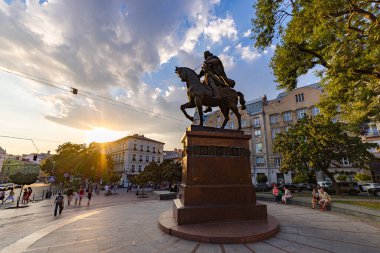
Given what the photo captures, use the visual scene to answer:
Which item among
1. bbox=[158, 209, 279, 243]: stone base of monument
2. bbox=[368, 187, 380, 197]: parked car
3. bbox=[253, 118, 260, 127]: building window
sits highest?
bbox=[253, 118, 260, 127]: building window

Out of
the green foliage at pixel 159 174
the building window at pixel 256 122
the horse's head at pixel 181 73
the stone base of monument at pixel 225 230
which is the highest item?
the building window at pixel 256 122

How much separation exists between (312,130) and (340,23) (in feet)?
47.8

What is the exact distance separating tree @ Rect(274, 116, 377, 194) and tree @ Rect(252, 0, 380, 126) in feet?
24.7

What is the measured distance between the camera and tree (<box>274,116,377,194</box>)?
18.9 meters

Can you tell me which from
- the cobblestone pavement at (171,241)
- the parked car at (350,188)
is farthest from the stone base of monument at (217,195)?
the parked car at (350,188)

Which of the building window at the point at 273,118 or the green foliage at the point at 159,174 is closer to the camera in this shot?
the green foliage at the point at 159,174

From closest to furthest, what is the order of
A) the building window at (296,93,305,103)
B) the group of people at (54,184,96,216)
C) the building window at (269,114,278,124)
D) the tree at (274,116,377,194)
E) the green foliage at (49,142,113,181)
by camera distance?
the group of people at (54,184,96,216)
the tree at (274,116,377,194)
the building window at (296,93,305,103)
the building window at (269,114,278,124)
the green foliage at (49,142,113,181)

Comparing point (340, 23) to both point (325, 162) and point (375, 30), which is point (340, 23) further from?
point (325, 162)

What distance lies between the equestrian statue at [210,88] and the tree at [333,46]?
397 cm

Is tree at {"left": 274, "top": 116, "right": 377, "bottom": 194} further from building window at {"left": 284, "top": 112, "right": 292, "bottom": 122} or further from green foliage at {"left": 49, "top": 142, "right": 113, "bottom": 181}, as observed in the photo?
green foliage at {"left": 49, "top": 142, "right": 113, "bottom": 181}

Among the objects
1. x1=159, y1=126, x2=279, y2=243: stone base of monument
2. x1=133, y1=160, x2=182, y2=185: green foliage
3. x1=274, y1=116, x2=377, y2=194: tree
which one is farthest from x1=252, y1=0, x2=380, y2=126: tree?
x1=133, y1=160, x2=182, y2=185: green foliage

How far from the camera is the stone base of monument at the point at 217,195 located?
526 centimetres

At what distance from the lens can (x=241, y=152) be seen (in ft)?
23.2

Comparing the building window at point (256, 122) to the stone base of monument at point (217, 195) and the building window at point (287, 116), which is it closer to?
the building window at point (287, 116)
